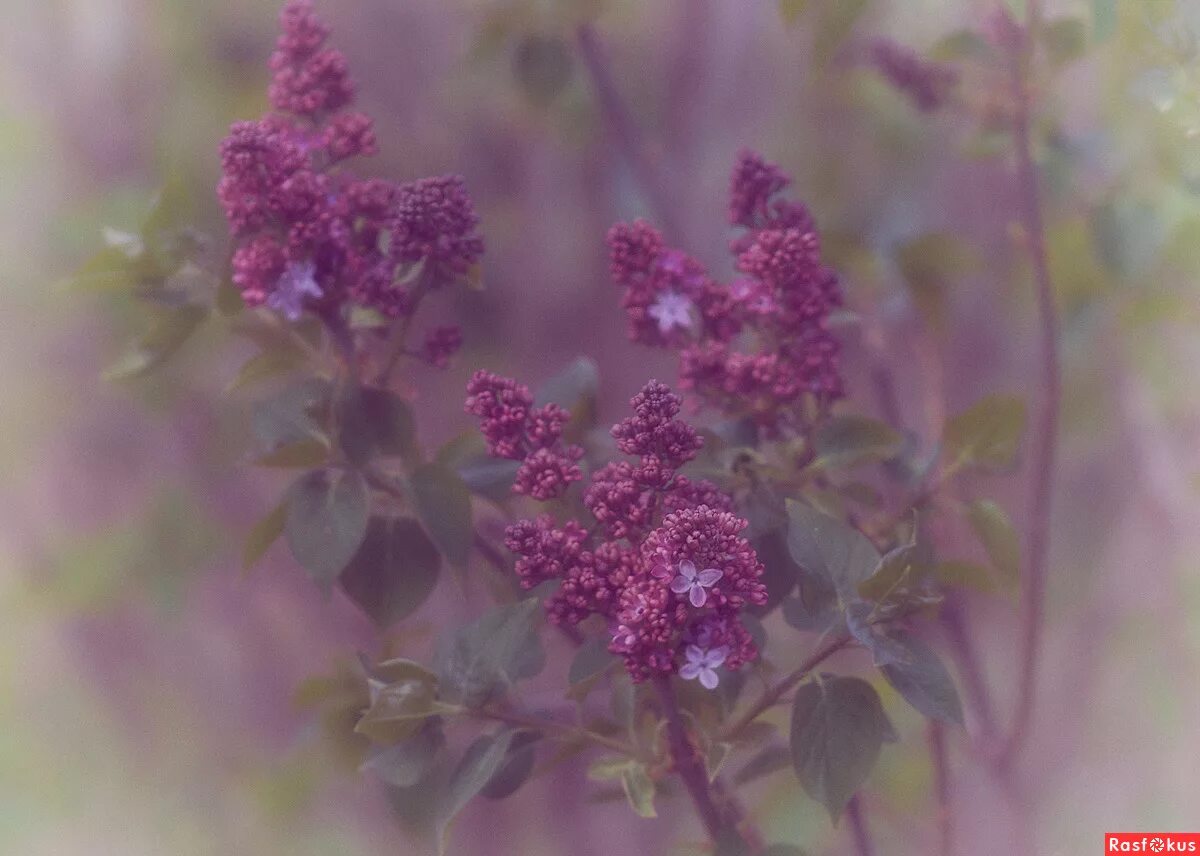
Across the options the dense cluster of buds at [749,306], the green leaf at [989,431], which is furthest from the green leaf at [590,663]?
the green leaf at [989,431]

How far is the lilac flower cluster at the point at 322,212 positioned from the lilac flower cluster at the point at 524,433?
76mm

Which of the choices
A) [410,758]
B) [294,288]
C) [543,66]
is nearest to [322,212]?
[294,288]

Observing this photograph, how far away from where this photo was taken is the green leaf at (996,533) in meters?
0.63

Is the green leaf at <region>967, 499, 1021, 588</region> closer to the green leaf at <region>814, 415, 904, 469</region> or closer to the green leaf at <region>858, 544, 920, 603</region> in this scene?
the green leaf at <region>814, 415, 904, 469</region>

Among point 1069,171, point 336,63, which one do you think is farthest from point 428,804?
point 1069,171

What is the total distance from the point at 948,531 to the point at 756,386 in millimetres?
492

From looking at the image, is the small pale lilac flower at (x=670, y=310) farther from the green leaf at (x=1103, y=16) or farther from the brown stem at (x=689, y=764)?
the green leaf at (x=1103, y=16)

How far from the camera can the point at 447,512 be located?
0.51 metres

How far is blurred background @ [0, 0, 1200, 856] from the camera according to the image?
96 cm

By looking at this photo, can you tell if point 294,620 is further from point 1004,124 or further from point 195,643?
point 1004,124

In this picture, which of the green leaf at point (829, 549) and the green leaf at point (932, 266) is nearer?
the green leaf at point (829, 549)

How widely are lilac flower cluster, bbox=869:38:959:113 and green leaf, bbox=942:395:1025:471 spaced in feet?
1.01

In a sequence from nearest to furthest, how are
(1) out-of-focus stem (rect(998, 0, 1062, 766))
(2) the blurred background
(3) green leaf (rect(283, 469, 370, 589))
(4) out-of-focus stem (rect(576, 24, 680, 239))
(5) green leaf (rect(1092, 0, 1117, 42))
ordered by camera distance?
(3) green leaf (rect(283, 469, 370, 589))
(5) green leaf (rect(1092, 0, 1117, 42))
(1) out-of-focus stem (rect(998, 0, 1062, 766))
(4) out-of-focus stem (rect(576, 24, 680, 239))
(2) the blurred background

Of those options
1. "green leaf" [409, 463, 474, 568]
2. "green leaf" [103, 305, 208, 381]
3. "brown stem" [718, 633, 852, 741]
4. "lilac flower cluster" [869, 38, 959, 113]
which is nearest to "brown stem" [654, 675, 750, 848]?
"brown stem" [718, 633, 852, 741]
